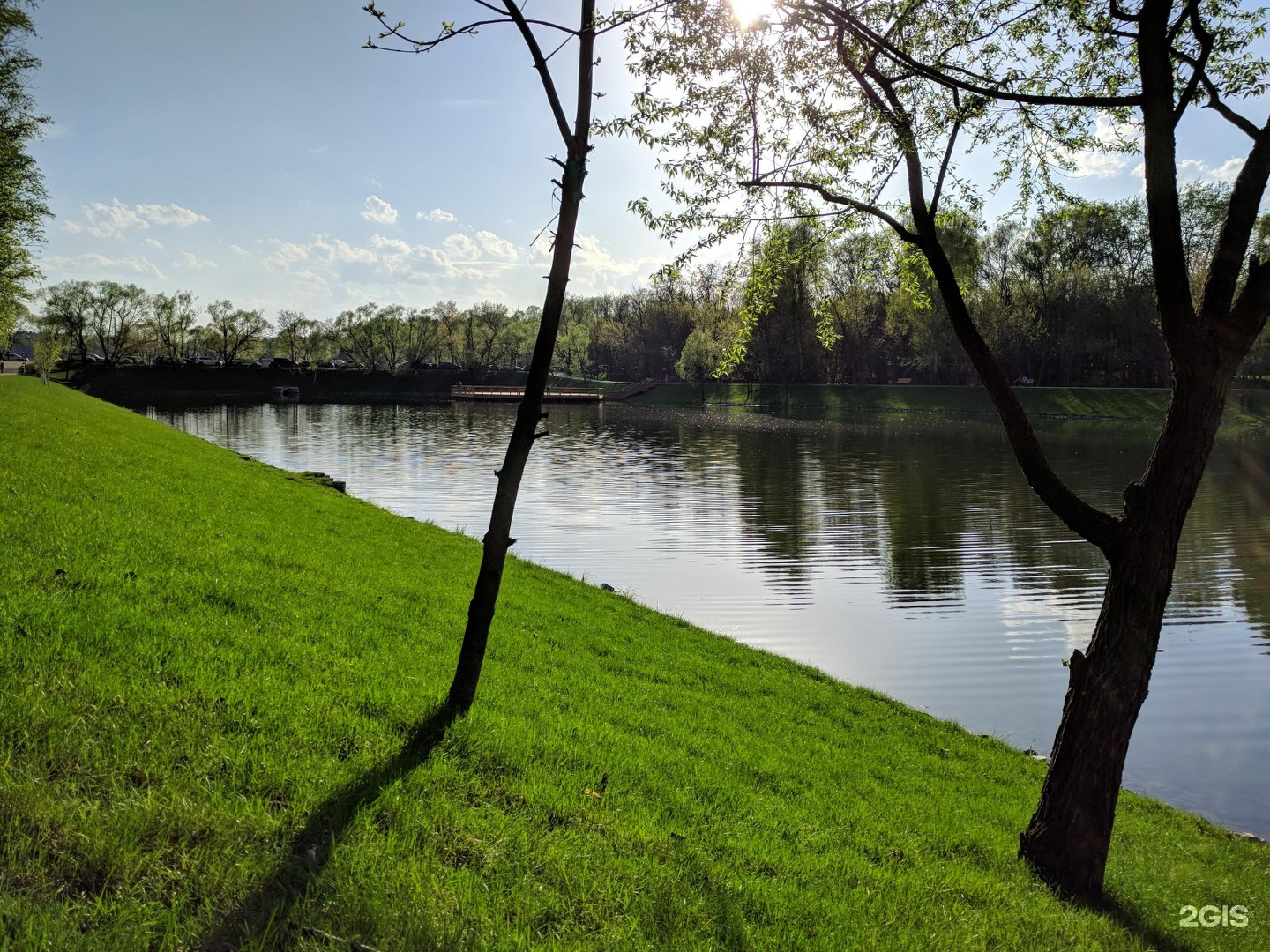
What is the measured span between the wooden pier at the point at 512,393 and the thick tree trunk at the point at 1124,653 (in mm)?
82989

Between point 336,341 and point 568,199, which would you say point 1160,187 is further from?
point 336,341

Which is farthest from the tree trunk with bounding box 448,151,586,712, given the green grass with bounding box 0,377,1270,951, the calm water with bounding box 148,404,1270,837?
the calm water with bounding box 148,404,1270,837

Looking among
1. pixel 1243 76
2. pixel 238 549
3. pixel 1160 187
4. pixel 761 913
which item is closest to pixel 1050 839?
pixel 761 913

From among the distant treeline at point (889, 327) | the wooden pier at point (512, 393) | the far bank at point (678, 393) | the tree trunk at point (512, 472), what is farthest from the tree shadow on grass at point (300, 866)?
the wooden pier at point (512, 393)

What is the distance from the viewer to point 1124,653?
606 cm

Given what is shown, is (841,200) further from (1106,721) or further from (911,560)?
(911,560)

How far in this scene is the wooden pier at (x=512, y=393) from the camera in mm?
96062

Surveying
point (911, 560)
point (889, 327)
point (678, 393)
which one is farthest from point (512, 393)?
point (911, 560)

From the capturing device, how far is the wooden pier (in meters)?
96.1

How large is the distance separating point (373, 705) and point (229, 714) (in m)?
0.97

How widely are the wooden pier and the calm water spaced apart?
47834mm

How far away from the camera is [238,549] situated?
28.2 feet

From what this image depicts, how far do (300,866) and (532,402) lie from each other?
10.4ft

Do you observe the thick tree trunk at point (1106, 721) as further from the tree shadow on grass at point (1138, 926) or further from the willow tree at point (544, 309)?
the willow tree at point (544, 309)
